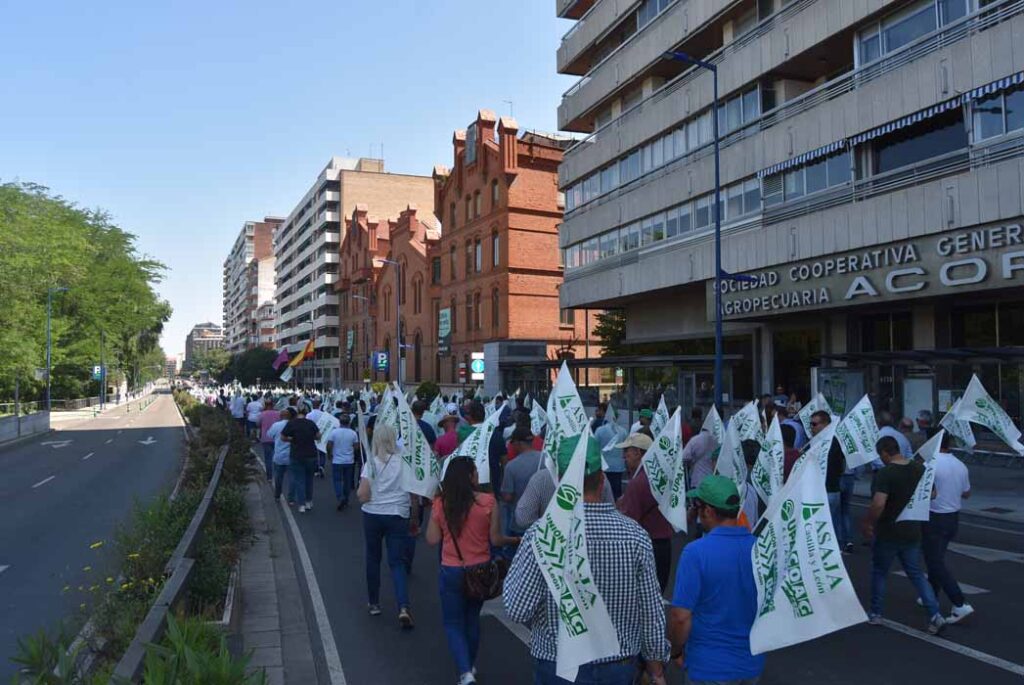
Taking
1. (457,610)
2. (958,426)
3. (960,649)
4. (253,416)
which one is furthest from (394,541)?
(253,416)

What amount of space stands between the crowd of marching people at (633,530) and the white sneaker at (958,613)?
2 centimetres

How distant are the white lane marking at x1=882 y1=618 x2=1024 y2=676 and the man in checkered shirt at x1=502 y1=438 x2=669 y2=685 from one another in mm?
3947

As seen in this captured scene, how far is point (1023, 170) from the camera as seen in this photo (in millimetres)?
17344

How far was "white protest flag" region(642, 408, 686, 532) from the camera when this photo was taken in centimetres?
681

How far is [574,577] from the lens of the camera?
339cm

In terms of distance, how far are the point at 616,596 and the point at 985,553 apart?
29.5 feet

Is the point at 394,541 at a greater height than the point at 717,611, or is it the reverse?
the point at 717,611

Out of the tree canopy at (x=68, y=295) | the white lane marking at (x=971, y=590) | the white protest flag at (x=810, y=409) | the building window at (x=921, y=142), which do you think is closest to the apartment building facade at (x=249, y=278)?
the tree canopy at (x=68, y=295)

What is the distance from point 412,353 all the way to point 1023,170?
172 feet

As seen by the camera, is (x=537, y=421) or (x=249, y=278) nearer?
(x=537, y=421)

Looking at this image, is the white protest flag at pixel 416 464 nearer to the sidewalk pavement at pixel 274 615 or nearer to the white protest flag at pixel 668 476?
the sidewalk pavement at pixel 274 615

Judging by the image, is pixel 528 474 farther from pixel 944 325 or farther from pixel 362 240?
pixel 362 240

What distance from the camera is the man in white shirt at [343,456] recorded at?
1265 centimetres

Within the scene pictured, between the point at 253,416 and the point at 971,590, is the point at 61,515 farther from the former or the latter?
the point at 971,590
